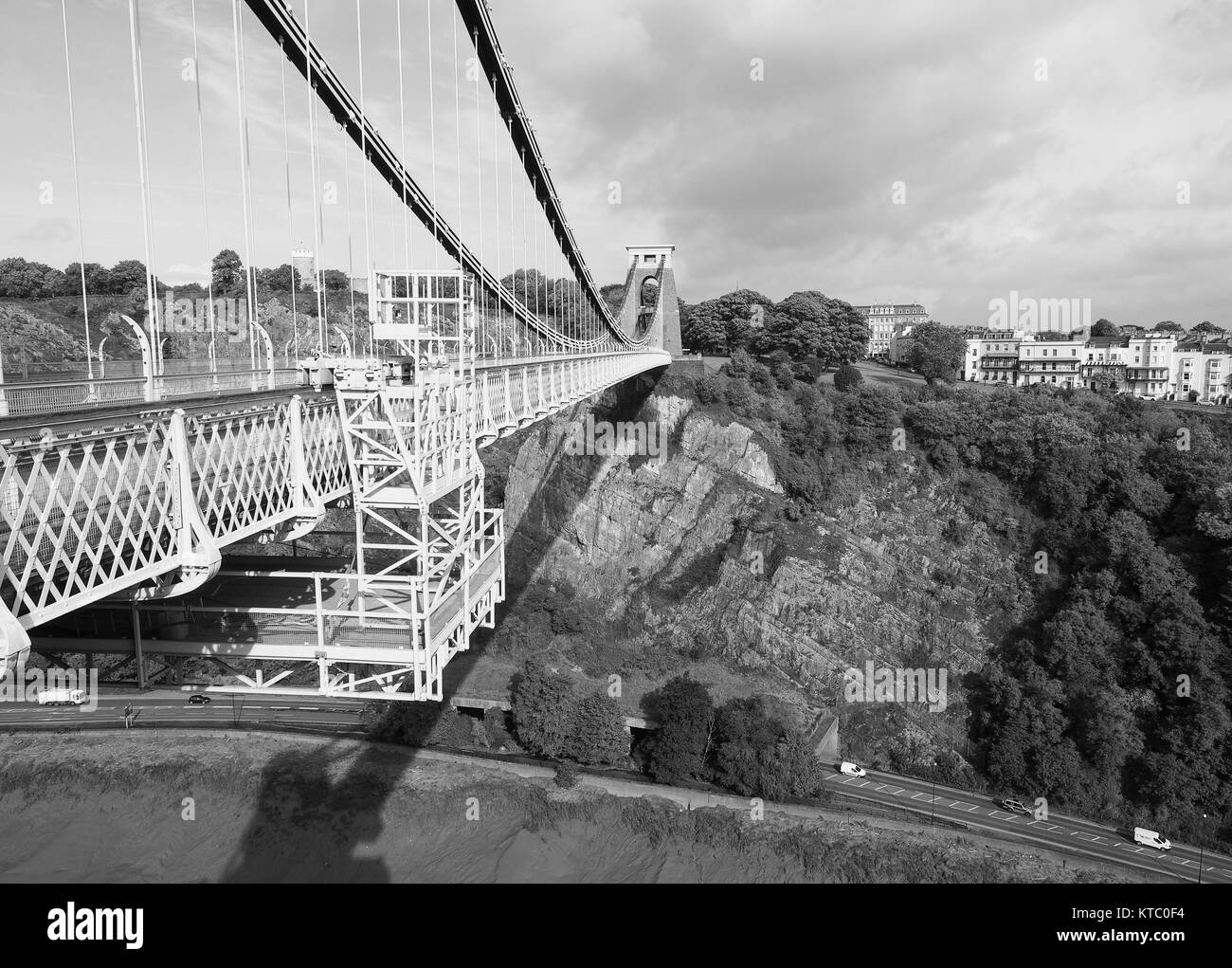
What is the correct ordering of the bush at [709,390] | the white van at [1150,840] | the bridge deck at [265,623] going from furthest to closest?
the bush at [709,390]
the white van at [1150,840]
the bridge deck at [265,623]

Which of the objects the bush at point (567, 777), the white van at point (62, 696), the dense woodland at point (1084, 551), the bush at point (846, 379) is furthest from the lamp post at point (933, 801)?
the white van at point (62, 696)

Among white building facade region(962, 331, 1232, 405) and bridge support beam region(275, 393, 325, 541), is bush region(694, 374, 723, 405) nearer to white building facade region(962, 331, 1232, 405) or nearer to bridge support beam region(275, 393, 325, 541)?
white building facade region(962, 331, 1232, 405)

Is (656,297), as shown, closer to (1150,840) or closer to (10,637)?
(1150,840)

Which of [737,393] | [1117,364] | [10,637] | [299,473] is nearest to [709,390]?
[737,393]

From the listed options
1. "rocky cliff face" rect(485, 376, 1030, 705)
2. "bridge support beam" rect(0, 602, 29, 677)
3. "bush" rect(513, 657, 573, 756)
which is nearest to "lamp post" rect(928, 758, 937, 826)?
"rocky cliff face" rect(485, 376, 1030, 705)

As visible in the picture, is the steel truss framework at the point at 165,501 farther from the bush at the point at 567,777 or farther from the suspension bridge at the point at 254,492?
the bush at the point at 567,777
